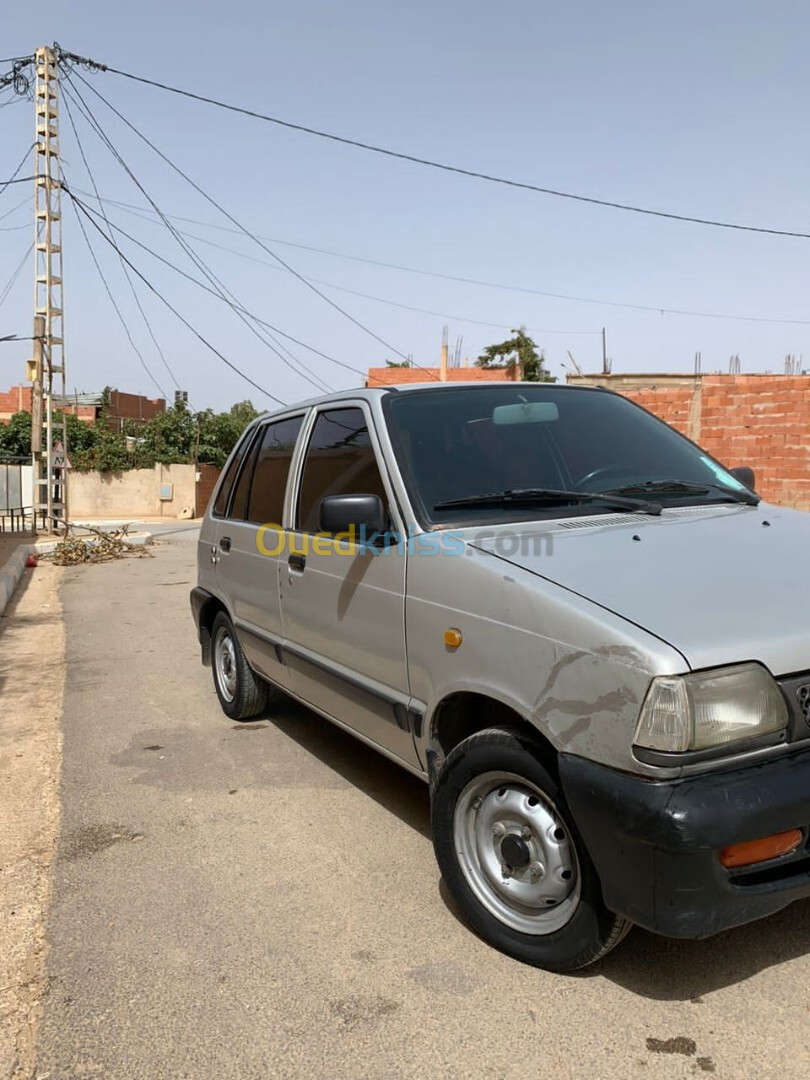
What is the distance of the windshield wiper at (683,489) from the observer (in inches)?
137

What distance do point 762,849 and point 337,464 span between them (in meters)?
2.37

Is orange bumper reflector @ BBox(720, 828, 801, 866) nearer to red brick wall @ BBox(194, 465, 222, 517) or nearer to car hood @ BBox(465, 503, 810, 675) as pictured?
car hood @ BBox(465, 503, 810, 675)

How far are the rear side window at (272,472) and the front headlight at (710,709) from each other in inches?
106

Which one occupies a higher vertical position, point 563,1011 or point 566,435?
point 566,435

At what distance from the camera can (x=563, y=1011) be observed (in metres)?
2.50

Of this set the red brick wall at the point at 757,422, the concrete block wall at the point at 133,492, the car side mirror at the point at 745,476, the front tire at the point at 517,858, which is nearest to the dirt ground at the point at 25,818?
the front tire at the point at 517,858

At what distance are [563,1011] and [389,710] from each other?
1203mm

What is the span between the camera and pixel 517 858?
267 centimetres

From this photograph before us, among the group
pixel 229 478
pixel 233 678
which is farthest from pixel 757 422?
pixel 233 678

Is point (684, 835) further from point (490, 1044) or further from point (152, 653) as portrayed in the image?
point (152, 653)

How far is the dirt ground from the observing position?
259 centimetres

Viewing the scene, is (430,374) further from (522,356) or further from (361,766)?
(361,766)

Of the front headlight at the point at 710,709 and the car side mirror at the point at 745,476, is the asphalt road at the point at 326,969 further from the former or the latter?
the car side mirror at the point at 745,476

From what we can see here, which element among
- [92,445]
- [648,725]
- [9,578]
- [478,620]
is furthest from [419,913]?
[92,445]
